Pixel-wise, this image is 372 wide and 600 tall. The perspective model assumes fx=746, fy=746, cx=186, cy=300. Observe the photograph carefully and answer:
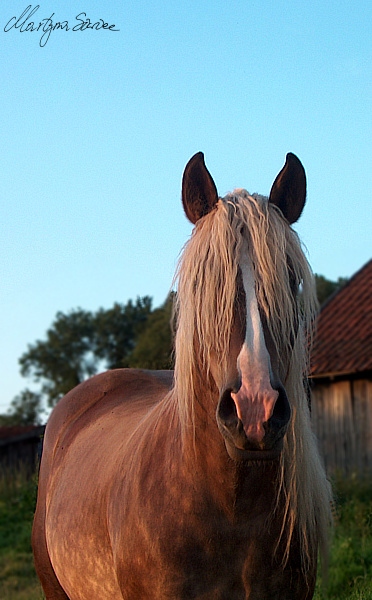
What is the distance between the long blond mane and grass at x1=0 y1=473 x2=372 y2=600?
0.63 m

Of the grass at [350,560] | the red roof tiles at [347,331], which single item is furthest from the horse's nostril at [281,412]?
the red roof tiles at [347,331]

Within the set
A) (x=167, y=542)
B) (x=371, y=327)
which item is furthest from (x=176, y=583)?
(x=371, y=327)

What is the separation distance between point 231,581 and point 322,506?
52 cm

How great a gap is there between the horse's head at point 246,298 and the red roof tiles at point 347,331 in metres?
11.8

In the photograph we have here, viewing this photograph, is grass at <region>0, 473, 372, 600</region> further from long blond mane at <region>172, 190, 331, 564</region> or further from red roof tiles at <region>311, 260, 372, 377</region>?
red roof tiles at <region>311, 260, 372, 377</region>

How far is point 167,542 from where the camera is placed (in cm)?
267

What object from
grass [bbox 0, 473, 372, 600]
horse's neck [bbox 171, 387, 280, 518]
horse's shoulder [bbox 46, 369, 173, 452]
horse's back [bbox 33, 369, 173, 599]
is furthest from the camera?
grass [bbox 0, 473, 372, 600]

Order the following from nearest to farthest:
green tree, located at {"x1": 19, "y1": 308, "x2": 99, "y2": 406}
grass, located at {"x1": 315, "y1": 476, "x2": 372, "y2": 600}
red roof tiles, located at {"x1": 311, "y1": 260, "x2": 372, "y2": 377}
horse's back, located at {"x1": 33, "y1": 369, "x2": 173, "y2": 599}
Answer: horse's back, located at {"x1": 33, "y1": 369, "x2": 173, "y2": 599}
grass, located at {"x1": 315, "y1": 476, "x2": 372, "y2": 600}
red roof tiles, located at {"x1": 311, "y1": 260, "x2": 372, "y2": 377}
green tree, located at {"x1": 19, "y1": 308, "x2": 99, "y2": 406}

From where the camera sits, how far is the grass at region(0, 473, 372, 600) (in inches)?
228

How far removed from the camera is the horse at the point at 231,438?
95.5 inches

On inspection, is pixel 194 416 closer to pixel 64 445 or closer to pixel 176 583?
pixel 176 583

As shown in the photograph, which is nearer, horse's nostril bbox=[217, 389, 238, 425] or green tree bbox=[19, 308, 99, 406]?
horse's nostril bbox=[217, 389, 238, 425]

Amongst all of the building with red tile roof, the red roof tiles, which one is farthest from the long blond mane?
the building with red tile roof

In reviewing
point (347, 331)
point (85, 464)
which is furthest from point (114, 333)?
point (85, 464)
